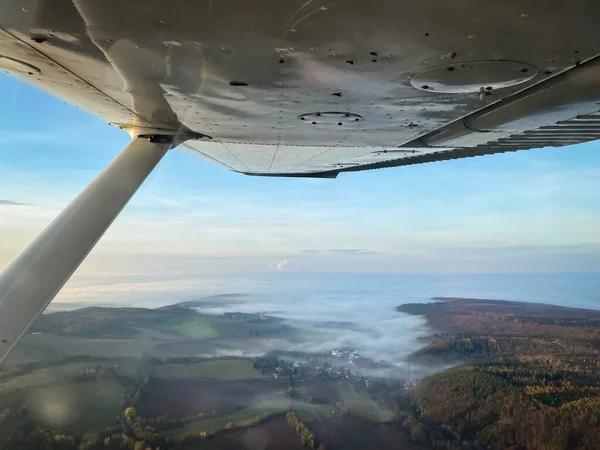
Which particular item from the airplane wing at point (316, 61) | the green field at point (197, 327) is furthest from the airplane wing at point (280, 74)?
the green field at point (197, 327)

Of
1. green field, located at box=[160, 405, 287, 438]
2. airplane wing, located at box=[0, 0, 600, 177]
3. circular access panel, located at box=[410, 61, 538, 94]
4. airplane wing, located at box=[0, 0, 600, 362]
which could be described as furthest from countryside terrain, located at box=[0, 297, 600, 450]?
circular access panel, located at box=[410, 61, 538, 94]

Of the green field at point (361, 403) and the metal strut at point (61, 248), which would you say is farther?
the green field at point (361, 403)

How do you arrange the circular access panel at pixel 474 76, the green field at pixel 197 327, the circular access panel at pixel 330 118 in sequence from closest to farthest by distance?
the circular access panel at pixel 474 76 → the circular access panel at pixel 330 118 → the green field at pixel 197 327

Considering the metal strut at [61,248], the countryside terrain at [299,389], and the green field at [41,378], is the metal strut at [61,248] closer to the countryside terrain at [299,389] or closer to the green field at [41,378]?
the countryside terrain at [299,389]

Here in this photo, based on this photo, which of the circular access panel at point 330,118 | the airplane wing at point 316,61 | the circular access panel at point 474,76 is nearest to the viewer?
the airplane wing at point 316,61

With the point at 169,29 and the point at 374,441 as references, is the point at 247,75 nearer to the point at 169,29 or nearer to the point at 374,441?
the point at 169,29

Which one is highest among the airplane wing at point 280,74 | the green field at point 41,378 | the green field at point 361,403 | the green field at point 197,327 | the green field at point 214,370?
the airplane wing at point 280,74

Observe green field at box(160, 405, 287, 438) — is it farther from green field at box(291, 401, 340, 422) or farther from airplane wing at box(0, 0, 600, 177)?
airplane wing at box(0, 0, 600, 177)
